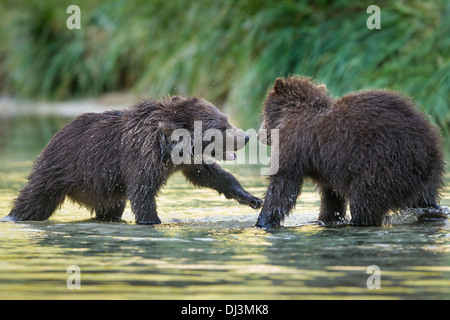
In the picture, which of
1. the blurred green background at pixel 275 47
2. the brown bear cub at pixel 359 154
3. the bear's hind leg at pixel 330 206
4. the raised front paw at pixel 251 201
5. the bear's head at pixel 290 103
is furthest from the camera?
the blurred green background at pixel 275 47

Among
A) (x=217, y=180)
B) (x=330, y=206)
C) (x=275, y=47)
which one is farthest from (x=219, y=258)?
(x=275, y=47)

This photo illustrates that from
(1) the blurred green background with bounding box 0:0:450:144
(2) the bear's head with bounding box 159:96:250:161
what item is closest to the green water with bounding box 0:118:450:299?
(2) the bear's head with bounding box 159:96:250:161

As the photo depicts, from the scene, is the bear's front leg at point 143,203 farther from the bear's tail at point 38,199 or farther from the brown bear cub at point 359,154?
the brown bear cub at point 359,154

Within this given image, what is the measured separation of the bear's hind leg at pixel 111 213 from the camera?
6.62 meters

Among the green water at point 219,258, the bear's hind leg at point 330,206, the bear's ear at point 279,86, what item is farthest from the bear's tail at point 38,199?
the bear's hind leg at point 330,206

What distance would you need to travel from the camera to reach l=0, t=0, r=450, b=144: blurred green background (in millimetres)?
9672

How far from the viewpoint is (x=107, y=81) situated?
16969 mm

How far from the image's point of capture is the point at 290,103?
6.18 meters

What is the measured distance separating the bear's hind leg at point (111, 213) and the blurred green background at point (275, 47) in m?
4.09

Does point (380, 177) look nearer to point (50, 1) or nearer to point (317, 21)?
point (317, 21)

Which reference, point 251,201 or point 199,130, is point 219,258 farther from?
point 251,201

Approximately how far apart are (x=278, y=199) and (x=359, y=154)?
2.39 ft
